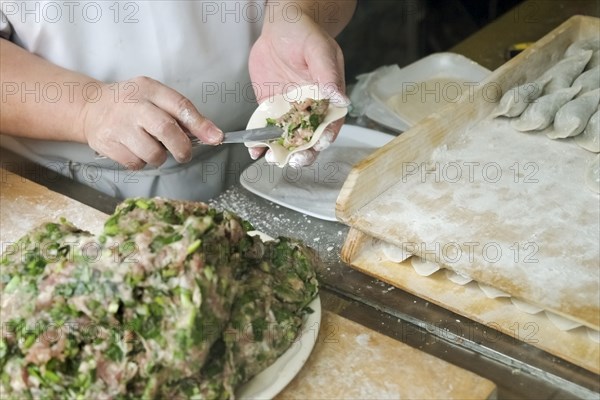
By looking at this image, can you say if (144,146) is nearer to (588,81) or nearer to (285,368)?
(285,368)

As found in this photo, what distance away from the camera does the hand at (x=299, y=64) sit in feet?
4.99

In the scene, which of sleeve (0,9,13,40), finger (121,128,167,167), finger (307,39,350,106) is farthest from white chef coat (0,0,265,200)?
finger (307,39,350,106)

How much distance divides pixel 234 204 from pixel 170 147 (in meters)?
0.27

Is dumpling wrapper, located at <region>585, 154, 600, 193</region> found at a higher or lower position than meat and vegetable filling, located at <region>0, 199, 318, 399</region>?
lower

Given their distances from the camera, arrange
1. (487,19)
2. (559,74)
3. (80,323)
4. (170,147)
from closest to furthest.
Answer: (80,323) < (170,147) < (559,74) < (487,19)

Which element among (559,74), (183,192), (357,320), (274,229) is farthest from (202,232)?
(559,74)

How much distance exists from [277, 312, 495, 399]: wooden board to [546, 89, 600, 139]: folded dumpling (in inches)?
27.2

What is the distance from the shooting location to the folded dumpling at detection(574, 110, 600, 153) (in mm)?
1571

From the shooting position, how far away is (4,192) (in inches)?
62.3

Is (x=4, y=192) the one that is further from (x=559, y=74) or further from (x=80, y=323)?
(x=559, y=74)

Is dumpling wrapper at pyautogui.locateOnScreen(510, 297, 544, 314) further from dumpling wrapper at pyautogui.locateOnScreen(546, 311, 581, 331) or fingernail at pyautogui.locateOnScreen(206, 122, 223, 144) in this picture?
fingernail at pyautogui.locateOnScreen(206, 122, 223, 144)

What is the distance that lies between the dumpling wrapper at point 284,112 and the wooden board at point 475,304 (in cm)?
23

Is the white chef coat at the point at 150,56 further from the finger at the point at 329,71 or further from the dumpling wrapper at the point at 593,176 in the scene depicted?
the dumpling wrapper at the point at 593,176

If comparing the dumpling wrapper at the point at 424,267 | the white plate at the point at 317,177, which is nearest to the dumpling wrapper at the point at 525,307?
the dumpling wrapper at the point at 424,267
